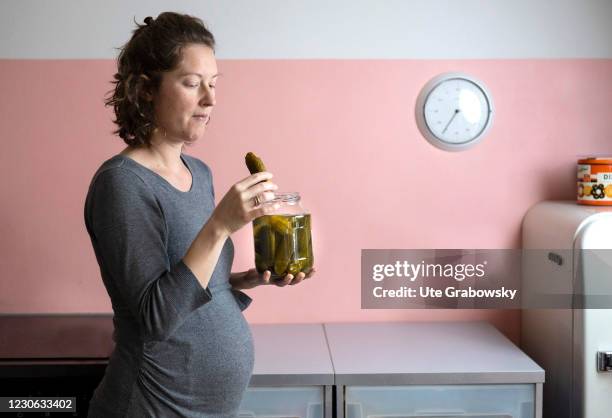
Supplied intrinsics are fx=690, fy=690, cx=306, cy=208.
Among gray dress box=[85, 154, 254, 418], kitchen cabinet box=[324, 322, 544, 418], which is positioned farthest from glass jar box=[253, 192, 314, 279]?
kitchen cabinet box=[324, 322, 544, 418]

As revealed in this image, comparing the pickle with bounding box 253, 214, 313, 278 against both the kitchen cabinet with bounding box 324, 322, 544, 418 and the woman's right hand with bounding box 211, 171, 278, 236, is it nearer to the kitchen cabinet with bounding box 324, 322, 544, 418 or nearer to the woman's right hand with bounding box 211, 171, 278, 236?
the woman's right hand with bounding box 211, 171, 278, 236

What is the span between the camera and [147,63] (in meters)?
1.17

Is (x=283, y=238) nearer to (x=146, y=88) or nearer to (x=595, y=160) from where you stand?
(x=146, y=88)

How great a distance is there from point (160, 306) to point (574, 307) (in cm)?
119

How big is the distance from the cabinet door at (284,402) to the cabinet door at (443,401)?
0.08 m

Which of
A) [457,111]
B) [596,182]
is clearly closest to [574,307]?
[596,182]

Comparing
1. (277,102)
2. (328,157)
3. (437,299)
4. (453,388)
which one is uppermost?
(277,102)

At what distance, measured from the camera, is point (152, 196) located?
1.11m

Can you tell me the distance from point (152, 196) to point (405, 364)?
929 mm

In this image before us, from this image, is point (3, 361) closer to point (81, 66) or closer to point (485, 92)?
point (81, 66)

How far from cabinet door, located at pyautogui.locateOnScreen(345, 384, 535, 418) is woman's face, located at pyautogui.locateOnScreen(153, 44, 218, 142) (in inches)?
34.4

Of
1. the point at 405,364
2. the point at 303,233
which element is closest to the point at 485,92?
the point at 405,364

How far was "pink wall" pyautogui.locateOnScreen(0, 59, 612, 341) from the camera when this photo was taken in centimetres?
213

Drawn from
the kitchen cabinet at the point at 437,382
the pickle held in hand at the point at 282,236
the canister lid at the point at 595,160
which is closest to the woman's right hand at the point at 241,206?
the pickle held in hand at the point at 282,236
